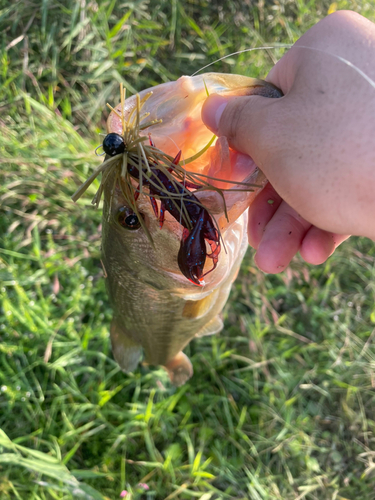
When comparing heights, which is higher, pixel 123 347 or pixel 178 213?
pixel 178 213

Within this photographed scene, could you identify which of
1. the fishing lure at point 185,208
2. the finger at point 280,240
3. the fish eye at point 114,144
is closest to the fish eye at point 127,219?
the fishing lure at point 185,208

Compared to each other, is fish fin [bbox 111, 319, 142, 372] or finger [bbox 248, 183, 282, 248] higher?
finger [bbox 248, 183, 282, 248]

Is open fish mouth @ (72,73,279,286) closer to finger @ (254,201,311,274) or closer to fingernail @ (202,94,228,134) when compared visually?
fingernail @ (202,94,228,134)

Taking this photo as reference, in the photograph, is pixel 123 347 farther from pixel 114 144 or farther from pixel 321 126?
pixel 321 126

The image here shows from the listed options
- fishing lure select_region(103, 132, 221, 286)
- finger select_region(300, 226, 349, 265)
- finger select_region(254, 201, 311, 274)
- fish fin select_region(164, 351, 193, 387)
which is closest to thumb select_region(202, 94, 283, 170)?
fishing lure select_region(103, 132, 221, 286)

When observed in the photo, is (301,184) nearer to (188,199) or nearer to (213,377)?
(188,199)

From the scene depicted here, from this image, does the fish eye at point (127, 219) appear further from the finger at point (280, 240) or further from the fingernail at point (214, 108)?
the finger at point (280, 240)

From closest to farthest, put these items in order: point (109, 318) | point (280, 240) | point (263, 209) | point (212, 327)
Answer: point (280, 240)
point (263, 209)
point (212, 327)
point (109, 318)

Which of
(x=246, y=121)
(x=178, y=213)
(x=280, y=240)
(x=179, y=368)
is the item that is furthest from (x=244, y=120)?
(x=179, y=368)
